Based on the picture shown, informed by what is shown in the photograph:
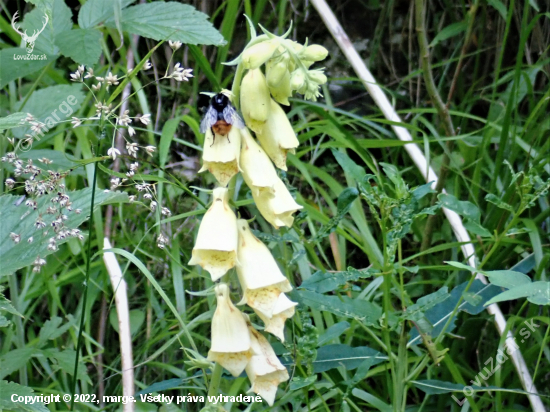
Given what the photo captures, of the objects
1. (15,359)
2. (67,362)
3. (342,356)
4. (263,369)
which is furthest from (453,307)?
(15,359)

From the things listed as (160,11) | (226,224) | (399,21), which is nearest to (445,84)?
(399,21)

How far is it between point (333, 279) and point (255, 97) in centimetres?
49

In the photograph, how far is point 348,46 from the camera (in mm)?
2246

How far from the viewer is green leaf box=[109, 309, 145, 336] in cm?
202

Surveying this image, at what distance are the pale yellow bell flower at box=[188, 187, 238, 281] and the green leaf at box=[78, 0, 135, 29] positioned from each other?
798mm

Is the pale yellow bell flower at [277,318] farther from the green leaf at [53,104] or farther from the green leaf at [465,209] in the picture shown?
the green leaf at [53,104]

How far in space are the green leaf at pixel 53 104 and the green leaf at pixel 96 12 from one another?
0.70ft

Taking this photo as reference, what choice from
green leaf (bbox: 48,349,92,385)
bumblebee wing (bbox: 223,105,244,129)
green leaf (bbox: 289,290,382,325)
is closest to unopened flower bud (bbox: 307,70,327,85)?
bumblebee wing (bbox: 223,105,244,129)

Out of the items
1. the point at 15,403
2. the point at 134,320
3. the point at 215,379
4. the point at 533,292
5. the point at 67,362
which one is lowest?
the point at 134,320

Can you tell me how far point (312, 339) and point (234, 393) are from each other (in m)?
0.48

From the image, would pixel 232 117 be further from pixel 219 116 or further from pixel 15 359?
pixel 15 359

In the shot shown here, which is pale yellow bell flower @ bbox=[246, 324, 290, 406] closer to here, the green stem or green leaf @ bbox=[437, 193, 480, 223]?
the green stem

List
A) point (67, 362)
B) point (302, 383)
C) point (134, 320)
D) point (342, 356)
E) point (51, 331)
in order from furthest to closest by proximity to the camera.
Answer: point (134, 320) → point (51, 331) → point (67, 362) → point (342, 356) → point (302, 383)

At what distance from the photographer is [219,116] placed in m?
1.12
